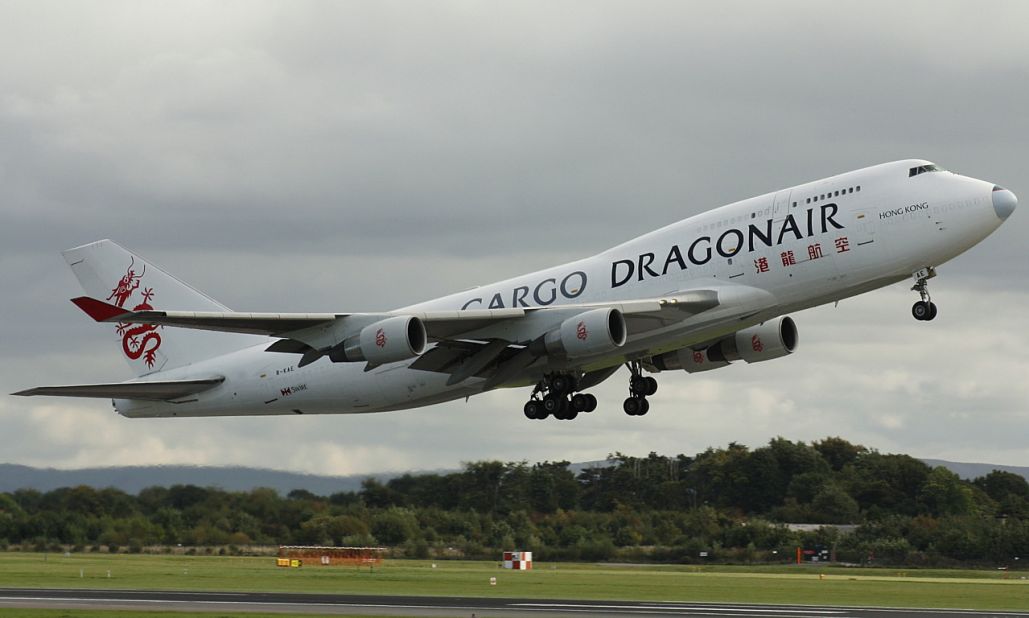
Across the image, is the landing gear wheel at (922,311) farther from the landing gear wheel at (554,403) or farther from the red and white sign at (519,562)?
the red and white sign at (519,562)

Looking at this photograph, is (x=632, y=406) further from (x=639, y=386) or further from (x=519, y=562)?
(x=519, y=562)

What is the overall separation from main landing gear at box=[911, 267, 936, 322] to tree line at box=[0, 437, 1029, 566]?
43801 millimetres

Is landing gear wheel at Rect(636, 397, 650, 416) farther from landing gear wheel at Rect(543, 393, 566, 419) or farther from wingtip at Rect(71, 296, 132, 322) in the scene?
wingtip at Rect(71, 296, 132, 322)

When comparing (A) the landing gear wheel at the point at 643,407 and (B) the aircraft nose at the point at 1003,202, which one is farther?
(A) the landing gear wheel at the point at 643,407

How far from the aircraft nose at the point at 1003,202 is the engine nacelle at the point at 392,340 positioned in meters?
17.4

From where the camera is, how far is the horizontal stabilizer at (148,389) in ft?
172

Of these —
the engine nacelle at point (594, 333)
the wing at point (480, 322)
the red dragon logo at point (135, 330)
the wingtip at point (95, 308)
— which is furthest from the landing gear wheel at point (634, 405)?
the red dragon logo at point (135, 330)

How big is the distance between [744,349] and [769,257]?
8.15 m

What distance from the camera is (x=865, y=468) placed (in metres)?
104

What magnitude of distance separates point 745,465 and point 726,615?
5838 centimetres

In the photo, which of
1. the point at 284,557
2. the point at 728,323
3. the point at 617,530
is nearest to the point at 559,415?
the point at 728,323

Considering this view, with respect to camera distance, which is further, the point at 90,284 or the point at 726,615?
the point at 90,284

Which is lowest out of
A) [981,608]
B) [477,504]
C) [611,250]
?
[981,608]

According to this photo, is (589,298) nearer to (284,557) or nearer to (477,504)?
(284,557)
